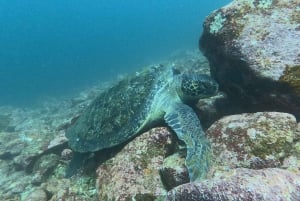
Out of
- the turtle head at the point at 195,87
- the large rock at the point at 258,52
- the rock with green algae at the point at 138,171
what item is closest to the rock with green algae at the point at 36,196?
the rock with green algae at the point at 138,171

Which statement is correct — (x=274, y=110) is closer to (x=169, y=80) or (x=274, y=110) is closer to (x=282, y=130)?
(x=282, y=130)

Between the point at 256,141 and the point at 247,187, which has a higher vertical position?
the point at 256,141

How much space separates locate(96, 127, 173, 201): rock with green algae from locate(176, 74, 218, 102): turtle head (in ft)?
3.61

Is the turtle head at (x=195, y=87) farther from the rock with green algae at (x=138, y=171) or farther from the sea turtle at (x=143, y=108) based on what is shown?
the rock with green algae at (x=138, y=171)

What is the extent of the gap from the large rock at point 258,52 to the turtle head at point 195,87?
21 centimetres

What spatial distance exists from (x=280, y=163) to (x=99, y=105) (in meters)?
3.85

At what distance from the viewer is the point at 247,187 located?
2.59 meters

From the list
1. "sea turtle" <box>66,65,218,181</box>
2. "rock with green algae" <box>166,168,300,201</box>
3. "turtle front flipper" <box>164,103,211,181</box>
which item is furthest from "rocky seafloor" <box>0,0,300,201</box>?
"sea turtle" <box>66,65,218,181</box>

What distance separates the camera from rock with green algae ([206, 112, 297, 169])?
378 centimetres

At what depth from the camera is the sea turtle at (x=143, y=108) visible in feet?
17.5

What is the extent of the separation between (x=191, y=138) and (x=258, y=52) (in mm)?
1611

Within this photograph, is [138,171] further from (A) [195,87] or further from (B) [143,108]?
(A) [195,87]

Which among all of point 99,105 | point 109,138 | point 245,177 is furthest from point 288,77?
point 99,105

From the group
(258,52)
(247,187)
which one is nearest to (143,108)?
(258,52)
